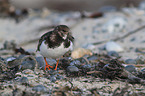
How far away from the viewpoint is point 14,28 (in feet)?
28.7

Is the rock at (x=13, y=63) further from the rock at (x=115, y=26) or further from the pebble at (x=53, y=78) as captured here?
the rock at (x=115, y=26)

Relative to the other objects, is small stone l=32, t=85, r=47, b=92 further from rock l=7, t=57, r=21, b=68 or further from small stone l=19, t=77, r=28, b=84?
rock l=7, t=57, r=21, b=68

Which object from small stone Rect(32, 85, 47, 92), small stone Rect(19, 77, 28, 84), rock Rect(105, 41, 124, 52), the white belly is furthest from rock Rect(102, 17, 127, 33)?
small stone Rect(32, 85, 47, 92)

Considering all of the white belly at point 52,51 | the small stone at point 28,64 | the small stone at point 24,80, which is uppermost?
the white belly at point 52,51

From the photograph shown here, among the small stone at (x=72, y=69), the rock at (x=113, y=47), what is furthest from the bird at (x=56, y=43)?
the rock at (x=113, y=47)

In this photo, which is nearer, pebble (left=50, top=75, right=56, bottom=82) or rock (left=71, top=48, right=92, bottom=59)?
pebble (left=50, top=75, right=56, bottom=82)

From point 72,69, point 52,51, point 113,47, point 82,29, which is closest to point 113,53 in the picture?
point 113,47

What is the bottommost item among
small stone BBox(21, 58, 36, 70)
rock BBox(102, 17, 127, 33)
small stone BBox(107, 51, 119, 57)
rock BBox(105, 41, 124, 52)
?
small stone BBox(107, 51, 119, 57)

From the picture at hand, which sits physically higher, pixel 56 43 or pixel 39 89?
pixel 56 43

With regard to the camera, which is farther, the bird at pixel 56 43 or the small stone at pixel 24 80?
the bird at pixel 56 43

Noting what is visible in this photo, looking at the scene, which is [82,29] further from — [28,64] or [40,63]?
[28,64]

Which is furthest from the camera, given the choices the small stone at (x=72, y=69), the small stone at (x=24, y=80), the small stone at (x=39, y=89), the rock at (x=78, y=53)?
the rock at (x=78, y=53)

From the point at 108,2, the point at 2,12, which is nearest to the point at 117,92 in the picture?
the point at 2,12

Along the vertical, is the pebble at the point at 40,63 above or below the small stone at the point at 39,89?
above
